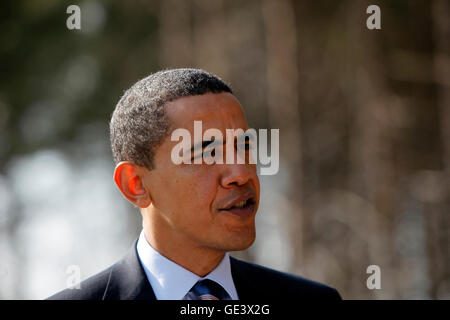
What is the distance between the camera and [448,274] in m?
4.68

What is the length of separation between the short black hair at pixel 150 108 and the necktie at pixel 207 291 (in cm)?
40

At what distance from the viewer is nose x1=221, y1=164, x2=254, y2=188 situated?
5.84 feet

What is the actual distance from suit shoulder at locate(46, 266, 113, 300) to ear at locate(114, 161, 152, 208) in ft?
0.82

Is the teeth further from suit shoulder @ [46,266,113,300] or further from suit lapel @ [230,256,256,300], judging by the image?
suit shoulder @ [46,266,113,300]

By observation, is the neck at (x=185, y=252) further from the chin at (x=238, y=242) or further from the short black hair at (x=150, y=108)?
the short black hair at (x=150, y=108)

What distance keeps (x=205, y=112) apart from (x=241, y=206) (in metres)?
0.31

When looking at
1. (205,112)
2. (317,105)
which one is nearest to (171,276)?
(205,112)

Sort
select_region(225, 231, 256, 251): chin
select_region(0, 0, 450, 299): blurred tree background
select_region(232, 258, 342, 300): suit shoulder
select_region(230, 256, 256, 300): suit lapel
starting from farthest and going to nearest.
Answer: select_region(0, 0, 450, 299): blurred tree background, select_region(232, 258, 342, 300): suit shoulder, select_region(230, 256, 256, 300): suit lapel, select_region(225, 231, 256, 251): chin

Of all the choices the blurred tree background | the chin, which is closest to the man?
the chin

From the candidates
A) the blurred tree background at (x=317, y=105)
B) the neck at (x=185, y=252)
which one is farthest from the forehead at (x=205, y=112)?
the blurred tree background at (x=317, y=105)

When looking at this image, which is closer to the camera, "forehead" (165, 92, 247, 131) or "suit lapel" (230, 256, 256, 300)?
"forehead" (165, 92, 247, 131)

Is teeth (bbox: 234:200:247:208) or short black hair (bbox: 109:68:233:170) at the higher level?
short black hair (bbox: 109:68:233:170)
